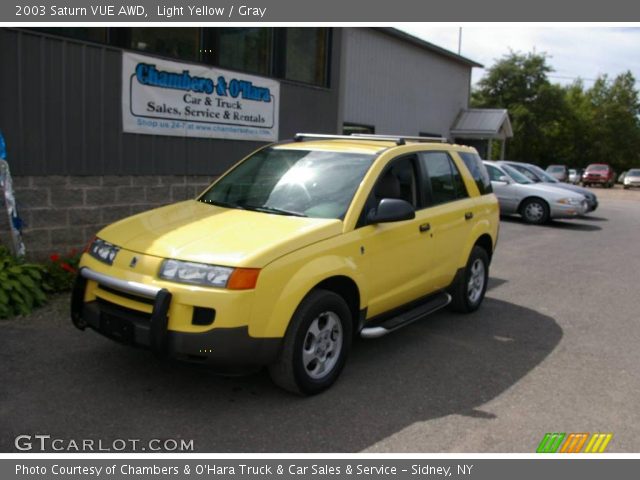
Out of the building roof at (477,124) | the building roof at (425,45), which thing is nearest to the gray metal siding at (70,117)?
the building roof at (425,45)

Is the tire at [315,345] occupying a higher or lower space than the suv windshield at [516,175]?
lower

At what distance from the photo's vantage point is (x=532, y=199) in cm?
1622

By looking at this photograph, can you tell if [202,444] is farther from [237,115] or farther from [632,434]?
[237,115]

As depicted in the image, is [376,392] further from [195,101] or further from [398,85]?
[398,85]

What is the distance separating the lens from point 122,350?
200 inches

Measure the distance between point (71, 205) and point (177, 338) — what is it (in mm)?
4318

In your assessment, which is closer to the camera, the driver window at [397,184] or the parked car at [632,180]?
the driver window at [397,184]

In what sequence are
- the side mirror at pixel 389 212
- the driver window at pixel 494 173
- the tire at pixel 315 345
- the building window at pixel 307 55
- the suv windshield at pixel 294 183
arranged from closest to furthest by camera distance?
the tire at pixel 315 345
the side mirror at pixel 389 212
the suv windshield at pixel 294 183
the building window at pixel 307 55
the driver window at pixel 494 173

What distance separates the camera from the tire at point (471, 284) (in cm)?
645

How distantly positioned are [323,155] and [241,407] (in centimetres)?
228

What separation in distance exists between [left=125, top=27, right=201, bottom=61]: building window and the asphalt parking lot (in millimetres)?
3671

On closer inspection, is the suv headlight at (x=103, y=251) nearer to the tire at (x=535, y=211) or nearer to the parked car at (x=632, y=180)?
the tire at (x=535, y=211)

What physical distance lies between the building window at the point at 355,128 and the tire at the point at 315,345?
12719mm

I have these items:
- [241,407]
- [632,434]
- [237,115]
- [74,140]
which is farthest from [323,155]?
[237,115]
